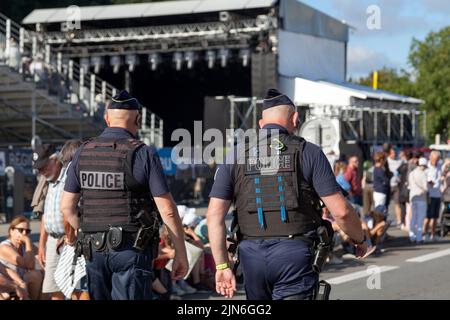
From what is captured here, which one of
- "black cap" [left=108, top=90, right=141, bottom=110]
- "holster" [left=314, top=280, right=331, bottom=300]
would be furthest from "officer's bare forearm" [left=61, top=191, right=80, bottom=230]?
"holster" [left=314, top=280, right=331, bottom=300]

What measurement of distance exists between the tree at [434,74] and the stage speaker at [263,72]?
1266 inches

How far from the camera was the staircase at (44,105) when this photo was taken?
30141mm

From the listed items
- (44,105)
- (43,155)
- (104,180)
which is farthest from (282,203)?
(44,105)

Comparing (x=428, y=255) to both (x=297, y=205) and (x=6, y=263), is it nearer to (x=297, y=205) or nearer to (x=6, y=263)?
(x=6, y=263)

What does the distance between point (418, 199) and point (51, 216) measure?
11.2 meters

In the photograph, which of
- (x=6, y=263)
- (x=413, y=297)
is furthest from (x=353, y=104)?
(x=6, y=263)

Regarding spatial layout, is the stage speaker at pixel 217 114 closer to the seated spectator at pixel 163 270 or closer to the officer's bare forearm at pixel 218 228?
the seated spectator at pixel 163 270

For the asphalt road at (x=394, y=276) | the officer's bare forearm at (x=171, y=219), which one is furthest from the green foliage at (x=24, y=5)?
the officer's bare forearm at (x=171, y=219)

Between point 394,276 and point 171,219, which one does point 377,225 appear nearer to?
point 394,276

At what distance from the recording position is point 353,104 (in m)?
32.4

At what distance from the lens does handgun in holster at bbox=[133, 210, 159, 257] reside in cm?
622

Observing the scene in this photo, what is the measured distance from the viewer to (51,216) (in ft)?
28.6

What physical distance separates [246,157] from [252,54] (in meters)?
29.5

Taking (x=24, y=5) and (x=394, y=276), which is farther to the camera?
(x=24, y=5)
